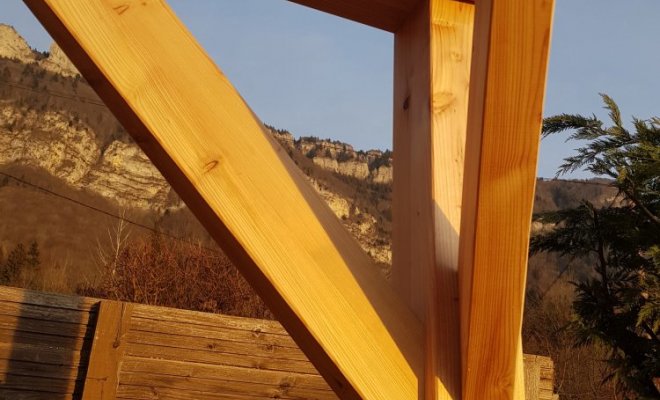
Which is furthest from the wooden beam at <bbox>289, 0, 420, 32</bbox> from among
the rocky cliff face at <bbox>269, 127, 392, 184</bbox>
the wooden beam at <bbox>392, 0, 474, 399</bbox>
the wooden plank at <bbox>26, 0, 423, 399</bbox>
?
the rocky cliff face at <bbox>269, 127, 392, 184</bbox>

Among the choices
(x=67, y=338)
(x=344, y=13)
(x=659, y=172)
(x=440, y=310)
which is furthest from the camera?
(x=659, y=172)

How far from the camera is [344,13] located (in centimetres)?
109

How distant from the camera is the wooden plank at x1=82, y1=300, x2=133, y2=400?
319 centimetres

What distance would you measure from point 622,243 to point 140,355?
9.42 feet

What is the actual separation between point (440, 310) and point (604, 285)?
3.42 meters

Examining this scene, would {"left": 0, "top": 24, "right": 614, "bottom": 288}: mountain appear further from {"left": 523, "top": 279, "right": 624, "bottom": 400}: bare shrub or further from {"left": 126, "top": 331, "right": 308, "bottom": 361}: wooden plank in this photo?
{"left": 126, "top": 331, "right": 308, "bottom": 361}: wooden plank

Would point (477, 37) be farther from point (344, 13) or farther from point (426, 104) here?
point (344, 13)

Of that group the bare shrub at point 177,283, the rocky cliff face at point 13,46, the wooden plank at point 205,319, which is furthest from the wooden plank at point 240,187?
the rocky cliff face at point 13,46

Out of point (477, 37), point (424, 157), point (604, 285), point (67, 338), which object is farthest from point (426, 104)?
point (604, 285)

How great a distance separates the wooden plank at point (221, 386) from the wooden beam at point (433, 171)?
8.33ft

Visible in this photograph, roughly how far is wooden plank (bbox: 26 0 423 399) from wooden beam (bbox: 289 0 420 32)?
0.97ft

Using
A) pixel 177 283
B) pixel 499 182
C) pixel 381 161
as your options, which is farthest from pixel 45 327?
pixel 381 161

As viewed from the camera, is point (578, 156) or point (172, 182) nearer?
point (172, 182)

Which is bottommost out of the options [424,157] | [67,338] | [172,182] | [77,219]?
[67,338]
